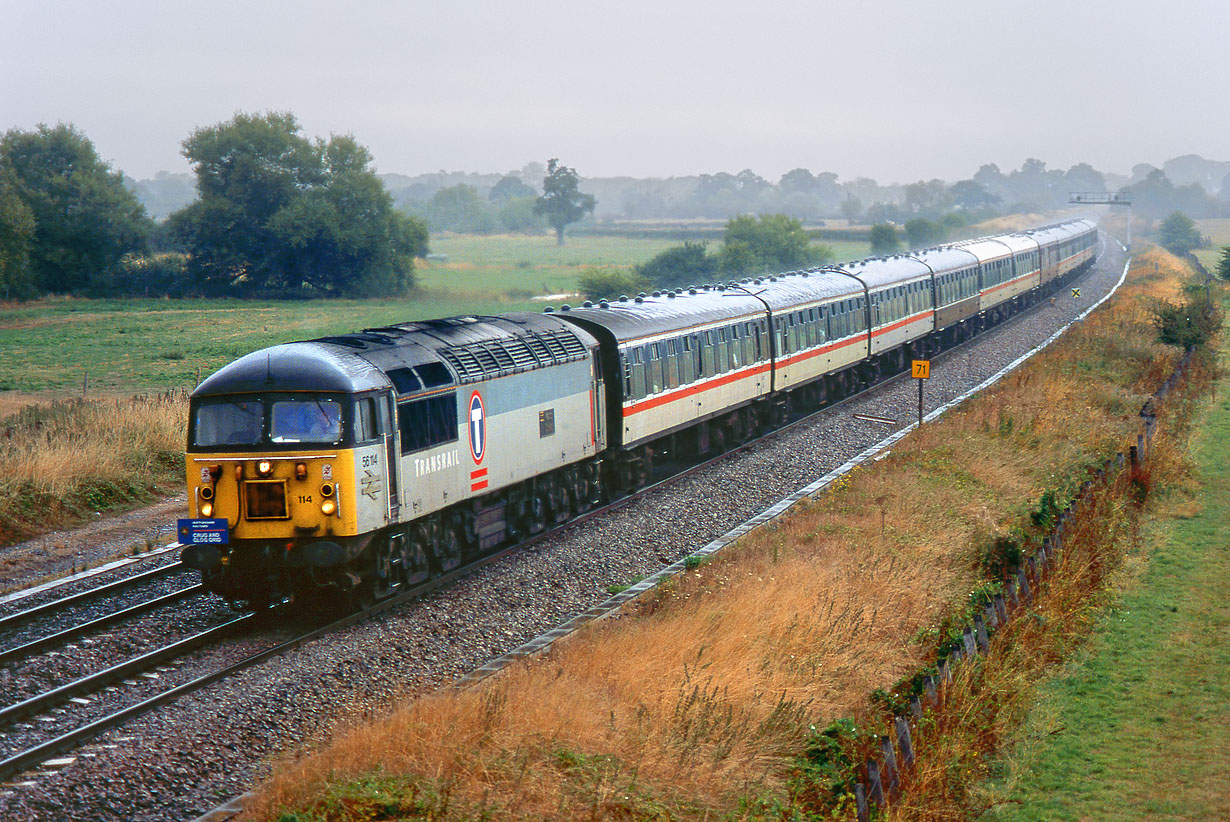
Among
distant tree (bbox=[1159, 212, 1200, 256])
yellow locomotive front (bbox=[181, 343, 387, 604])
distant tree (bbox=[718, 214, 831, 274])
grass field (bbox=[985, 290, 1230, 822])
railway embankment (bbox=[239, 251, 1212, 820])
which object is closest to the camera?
railway embankment (bbox=[239, 251, 1212, 820])

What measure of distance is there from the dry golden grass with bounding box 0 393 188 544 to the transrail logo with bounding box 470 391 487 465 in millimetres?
7981

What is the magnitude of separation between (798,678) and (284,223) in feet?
207

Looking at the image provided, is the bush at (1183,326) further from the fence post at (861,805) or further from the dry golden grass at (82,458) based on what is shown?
the fence post at (861,805)

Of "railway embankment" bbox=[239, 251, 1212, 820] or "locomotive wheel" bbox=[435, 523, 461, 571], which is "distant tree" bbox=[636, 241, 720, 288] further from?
"locomotive wheel" bbox=[435, 523, 461, 571]

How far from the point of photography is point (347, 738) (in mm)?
9906

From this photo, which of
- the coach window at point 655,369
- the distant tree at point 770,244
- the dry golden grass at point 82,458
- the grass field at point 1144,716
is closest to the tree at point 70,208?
the distant tree at point 770,244

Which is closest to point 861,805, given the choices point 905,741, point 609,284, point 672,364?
point 905,741

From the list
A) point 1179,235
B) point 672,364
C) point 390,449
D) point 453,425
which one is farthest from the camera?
point 1179,235

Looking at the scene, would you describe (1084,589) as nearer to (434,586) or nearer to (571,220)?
(434,586)

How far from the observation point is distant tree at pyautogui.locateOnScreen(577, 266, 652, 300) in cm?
6719

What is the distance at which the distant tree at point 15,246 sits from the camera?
60.8 metres

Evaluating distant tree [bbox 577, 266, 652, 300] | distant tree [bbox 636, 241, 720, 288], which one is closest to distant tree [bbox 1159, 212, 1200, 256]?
distant tree [bbox 636, 241, 720, 288]

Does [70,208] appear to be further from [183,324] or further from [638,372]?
[638,372]

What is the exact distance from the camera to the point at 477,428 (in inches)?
668
